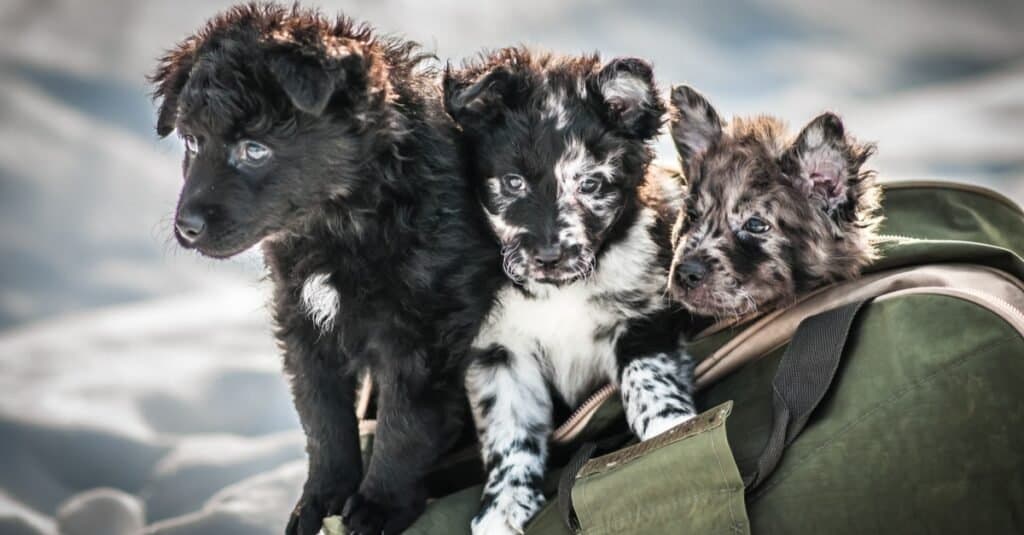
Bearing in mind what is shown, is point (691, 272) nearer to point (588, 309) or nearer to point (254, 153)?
point (588, 309)

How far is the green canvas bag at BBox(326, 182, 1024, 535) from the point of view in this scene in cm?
217

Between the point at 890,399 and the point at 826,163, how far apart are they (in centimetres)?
73

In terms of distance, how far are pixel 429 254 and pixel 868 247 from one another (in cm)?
116

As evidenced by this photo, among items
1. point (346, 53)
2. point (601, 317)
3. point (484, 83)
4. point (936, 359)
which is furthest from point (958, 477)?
point (346, 53)

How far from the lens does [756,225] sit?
2748mm

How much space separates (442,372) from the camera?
2.78m

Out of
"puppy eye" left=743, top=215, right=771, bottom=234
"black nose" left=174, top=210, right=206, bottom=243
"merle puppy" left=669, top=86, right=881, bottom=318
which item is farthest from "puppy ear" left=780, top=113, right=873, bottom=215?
"black nose" left=174, top=210, right=206, bottom=243

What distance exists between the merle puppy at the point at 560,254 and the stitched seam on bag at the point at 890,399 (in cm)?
41

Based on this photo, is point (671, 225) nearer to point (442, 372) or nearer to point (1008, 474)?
point (442, 372)

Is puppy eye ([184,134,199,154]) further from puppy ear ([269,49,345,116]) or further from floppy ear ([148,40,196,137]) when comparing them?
puppy ear ([269,49,345,116])

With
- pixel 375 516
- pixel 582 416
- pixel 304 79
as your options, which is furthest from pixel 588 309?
pixel 304 79

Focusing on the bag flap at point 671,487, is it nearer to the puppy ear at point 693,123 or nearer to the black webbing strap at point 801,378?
the black webbing strap at point 801,378

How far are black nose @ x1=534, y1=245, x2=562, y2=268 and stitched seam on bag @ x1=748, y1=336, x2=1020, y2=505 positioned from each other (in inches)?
30.3

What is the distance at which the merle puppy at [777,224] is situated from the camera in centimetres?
268
